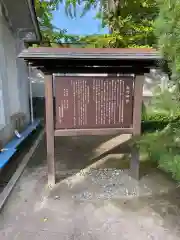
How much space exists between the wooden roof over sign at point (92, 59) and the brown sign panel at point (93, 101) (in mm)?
175

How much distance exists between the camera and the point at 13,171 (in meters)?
5.05

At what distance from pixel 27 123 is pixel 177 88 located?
19.4ft

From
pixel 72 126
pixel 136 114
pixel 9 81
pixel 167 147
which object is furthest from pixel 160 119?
pixel 9 81

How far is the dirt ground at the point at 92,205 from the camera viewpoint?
3059 millimetres

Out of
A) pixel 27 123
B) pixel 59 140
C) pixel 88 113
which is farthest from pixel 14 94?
pixel 88 113

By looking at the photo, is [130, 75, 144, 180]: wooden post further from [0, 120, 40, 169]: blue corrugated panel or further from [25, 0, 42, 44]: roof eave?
[25, 0, 42, 44]: roof eave

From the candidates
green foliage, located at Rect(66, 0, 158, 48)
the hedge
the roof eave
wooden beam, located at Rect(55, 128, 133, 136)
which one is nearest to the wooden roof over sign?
the hedge

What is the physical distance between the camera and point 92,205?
3670 mm

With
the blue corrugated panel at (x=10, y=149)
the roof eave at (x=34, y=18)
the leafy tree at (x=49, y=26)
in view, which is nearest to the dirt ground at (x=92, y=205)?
the blue corrugated panel at (x=10, y=149)

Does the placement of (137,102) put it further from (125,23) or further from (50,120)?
(125,23)

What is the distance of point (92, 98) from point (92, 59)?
0.77 meters

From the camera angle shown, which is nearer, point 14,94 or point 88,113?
point 88,113

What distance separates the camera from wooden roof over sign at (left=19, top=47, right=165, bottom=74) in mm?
3525

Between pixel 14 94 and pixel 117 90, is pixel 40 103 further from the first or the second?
pixel 117 90
